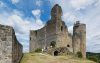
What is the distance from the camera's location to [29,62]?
2498 centimetres

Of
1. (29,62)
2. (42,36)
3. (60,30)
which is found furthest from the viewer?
(42,36)

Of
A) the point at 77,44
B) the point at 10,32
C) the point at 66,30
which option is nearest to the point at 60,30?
the point at 66,30

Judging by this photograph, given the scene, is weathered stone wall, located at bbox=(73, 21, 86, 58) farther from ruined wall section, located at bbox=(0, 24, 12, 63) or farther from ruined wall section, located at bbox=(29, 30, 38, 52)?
ruined wall section, located at bbox=(0, 24, 12, 63)

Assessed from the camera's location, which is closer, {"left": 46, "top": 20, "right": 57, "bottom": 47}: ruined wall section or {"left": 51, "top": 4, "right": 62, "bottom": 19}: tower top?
{"left": 46, "top": 20, "right": 57, "bottom": 47}: ruined wall section

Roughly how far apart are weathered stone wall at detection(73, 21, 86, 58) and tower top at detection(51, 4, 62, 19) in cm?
447

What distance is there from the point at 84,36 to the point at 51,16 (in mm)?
8558

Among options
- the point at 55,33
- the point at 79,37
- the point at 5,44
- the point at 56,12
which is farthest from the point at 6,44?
the point at 79,37

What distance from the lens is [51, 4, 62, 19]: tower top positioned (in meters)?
51.0

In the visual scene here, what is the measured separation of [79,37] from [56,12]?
294 inches

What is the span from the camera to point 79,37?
51906mm

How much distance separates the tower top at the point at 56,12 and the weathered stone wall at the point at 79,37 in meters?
4.47

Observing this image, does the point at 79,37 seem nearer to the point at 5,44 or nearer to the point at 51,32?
the point at 51,32

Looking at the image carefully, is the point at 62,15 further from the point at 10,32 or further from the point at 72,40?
the point at 10,32

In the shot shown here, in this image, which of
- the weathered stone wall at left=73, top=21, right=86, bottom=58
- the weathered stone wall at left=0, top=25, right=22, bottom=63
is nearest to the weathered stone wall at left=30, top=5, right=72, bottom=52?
the weathered stone wall at left=73, top=21, right=86, bottom=58
